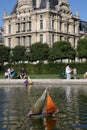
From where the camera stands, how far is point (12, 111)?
17625mm

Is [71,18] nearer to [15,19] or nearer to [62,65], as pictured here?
[15,19]

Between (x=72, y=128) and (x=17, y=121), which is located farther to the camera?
(x=17, y=121)

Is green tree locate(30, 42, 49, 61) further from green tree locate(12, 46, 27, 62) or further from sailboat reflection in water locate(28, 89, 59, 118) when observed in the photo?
sailboat reflection in water locate(28, 89, 59, 118)

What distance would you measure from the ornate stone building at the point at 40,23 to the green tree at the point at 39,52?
46.6ft

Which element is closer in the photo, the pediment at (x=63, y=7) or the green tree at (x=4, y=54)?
the green tree at (x=4, y=54)

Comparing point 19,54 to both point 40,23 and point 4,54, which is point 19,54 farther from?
point 40,23

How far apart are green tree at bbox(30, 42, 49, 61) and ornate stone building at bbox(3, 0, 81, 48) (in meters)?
14.2

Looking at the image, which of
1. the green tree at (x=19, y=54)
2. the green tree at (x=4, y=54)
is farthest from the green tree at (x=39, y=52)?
the green tree at (x=4, y=54)

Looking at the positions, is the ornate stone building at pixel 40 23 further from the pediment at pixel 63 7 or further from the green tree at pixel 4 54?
the green tree at pixel 4 54

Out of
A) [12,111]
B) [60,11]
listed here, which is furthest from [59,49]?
[12,111]

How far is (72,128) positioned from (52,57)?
235ft

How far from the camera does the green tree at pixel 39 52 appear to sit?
279 feet

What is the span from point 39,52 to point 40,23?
65.4 feet

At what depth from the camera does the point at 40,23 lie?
10288cm
